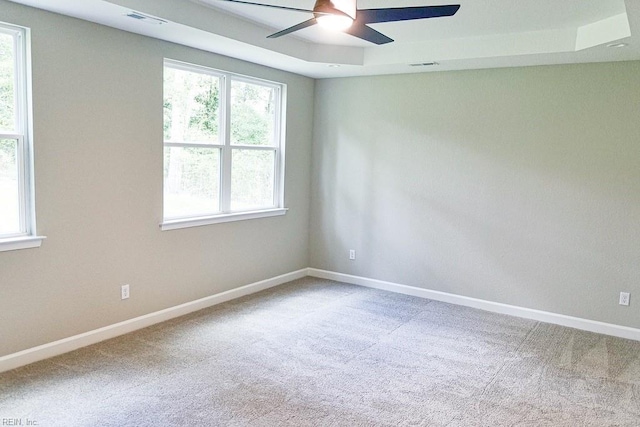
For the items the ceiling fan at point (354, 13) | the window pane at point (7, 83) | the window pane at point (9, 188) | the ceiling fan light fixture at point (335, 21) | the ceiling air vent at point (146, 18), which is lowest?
the window pane at point (9, 188)

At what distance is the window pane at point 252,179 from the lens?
5086 mm

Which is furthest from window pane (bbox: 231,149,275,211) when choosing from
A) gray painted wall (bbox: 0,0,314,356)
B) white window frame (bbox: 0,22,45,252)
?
white window frame (bbox: 0,22,45,252)

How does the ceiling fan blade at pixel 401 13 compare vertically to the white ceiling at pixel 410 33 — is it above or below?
below

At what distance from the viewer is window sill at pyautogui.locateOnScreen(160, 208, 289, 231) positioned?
4.32m

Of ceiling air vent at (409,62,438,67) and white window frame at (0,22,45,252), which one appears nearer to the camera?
white window frame at (0,22,45,252)

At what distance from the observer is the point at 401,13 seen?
2471mm

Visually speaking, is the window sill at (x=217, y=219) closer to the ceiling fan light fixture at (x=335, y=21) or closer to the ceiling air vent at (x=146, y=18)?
the ceiling air vent at (x=146, y=18)

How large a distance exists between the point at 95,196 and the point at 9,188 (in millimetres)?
570

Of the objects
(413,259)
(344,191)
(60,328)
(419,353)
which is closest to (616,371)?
(419,353)

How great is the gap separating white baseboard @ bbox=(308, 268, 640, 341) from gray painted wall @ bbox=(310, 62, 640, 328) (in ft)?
0.21

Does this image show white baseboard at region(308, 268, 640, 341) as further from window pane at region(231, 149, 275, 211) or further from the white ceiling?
the white ceiling

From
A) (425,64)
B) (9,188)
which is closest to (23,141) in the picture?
(9,188)

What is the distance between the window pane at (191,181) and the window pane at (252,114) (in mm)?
407

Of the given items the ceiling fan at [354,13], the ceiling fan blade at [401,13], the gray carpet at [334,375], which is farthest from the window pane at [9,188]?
the ceiling fan blade at [401,13]
